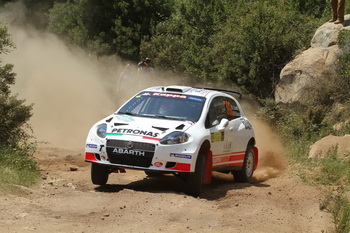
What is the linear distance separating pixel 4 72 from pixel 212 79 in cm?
986

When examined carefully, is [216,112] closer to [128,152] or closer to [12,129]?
[128,152]

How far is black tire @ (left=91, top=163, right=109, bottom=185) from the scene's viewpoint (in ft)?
36.1

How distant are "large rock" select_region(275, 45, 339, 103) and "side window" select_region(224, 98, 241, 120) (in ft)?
18.6

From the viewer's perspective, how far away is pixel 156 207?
9.30m

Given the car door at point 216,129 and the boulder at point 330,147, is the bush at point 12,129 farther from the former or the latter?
the boulder at point 330,147

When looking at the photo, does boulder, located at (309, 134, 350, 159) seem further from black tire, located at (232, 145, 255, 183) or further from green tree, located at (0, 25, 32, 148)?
green tree, located at (0, 25, 32, 148)

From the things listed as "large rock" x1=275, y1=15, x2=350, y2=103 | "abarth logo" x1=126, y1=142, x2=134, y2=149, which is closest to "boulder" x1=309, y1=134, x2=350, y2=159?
"large rock" x1=275, y1=15, x2=350, y2=103

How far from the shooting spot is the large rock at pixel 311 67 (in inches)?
717

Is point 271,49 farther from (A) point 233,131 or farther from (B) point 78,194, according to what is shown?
(B) point 78,194

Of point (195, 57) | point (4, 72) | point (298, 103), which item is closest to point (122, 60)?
point (195, 57)

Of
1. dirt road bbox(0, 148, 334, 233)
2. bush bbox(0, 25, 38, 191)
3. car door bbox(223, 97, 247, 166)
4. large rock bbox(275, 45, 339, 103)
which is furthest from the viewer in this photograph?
large rock bbox(275, 45, 339, 103)

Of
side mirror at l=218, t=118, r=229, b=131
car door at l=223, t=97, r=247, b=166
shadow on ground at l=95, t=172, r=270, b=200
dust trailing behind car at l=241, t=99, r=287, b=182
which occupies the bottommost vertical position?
dust trailing behind car at l=241, t=99, r=287, b=182

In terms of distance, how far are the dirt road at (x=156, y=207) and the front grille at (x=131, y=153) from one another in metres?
0.45

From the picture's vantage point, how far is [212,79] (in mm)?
21703
